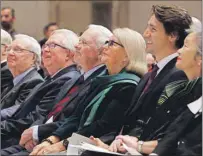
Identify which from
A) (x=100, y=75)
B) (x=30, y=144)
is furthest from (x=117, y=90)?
(x=30, y=144)

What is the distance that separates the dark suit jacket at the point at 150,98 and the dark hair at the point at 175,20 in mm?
185

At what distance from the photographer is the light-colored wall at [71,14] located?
1449 centimetres

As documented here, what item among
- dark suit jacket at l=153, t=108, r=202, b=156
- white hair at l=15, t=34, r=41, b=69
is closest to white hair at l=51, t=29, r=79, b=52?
white hair at l=15, t=34, r=41, b=69

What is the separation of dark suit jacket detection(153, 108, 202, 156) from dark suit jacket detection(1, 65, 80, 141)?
180cm

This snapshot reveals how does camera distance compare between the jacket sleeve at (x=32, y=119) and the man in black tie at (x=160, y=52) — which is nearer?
the man in black tie at (x=160, y=52)

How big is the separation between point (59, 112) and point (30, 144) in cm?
36

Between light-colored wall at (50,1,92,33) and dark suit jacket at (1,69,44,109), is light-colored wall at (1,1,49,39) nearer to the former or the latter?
light-colored wall at (50,1,92,33)

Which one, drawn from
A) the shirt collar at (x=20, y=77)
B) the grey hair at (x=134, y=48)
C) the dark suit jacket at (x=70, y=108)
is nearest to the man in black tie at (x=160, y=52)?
the grey hair at (x=134, y=48)

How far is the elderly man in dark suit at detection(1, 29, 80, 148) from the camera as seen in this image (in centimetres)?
666

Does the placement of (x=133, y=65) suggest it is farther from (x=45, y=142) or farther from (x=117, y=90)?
(x=45, y=142)

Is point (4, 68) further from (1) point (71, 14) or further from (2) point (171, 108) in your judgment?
(1) point (71, 14)

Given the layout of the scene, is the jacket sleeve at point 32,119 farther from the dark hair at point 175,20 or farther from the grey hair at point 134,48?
the dark hair at point 175,20

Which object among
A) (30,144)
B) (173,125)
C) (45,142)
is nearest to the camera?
(173,125)

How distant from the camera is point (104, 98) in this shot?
224 inches
